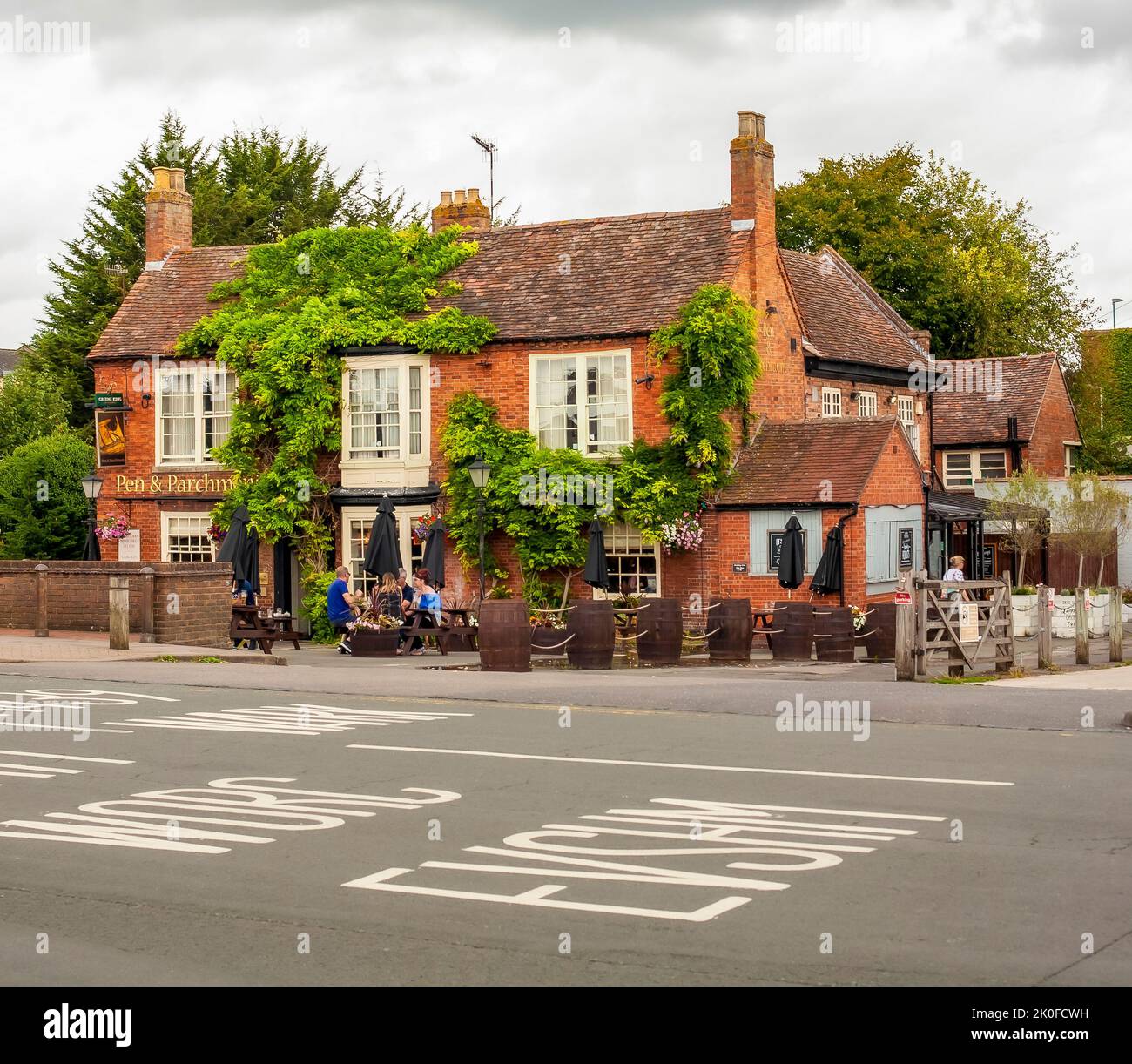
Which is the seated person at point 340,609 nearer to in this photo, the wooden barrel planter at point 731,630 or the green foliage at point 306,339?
the green foliage at point 306,339

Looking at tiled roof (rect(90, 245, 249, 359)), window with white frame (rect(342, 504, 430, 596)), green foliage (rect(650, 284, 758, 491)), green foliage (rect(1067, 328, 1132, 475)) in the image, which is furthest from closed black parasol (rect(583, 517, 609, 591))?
green foliage (rect(1067, 328, 1132, 475))

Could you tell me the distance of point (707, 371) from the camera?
105 feet

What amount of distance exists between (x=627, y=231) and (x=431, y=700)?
18.6 metres

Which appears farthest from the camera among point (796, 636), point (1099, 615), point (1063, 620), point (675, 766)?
point (1099, 615)

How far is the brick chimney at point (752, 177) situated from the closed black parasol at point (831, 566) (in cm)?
Result: 709

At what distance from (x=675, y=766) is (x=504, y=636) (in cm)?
1138

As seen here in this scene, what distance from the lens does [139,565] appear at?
1078 inches

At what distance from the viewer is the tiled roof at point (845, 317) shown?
37.6 metres

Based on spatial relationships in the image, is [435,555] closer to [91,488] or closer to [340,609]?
[340,609]

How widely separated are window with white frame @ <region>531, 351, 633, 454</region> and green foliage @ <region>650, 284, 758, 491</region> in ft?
3.68

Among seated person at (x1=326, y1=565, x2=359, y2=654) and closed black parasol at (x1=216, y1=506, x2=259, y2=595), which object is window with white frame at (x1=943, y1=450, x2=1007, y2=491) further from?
seated person at (x1=326, y1=565, x2=359, y2=654)

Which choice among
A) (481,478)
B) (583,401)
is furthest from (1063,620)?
(481,478)

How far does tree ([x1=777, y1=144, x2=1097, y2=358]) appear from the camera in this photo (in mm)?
Answer: 53562
